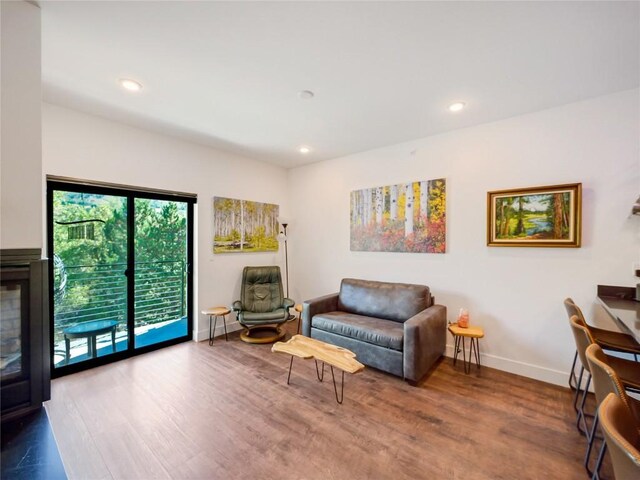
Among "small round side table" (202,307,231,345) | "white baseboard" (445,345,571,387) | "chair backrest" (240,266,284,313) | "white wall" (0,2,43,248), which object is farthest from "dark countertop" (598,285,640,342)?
"small round side table" (202,307,231,345)

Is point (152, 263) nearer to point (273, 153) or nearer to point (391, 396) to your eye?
point (273, 153)

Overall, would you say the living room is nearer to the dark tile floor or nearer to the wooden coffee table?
the wooden coffee table

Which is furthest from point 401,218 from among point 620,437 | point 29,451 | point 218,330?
point 29,451

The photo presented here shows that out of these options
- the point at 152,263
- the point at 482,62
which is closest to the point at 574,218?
the point at 482,62

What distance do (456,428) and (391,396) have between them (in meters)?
0.56

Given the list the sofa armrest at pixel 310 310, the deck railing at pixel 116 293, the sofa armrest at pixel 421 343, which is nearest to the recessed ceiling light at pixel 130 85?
the deck railing at pixel 116 293

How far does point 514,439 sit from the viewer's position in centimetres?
189

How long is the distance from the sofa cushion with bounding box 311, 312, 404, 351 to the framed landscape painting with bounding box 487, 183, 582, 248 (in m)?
1.44

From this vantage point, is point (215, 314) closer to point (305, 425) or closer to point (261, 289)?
point (261, 289)

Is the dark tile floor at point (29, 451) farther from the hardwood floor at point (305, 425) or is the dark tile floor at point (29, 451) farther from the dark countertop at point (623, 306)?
the dark countertop at point (623, 306)

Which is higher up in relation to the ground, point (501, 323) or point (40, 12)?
point (40, 12)

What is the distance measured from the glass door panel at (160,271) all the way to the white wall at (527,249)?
2.67 metres

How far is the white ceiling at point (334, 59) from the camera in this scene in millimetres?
1579

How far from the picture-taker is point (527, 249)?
9.04 feet
